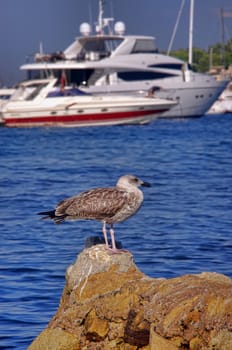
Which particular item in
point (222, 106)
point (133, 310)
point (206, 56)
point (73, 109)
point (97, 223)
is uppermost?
point (133, 310)

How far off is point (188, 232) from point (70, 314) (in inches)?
404

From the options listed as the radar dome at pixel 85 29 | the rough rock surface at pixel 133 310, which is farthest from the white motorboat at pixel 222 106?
the rough rock surface at pixel 133 310

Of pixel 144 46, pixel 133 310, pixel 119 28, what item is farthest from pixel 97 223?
pixel 119 28

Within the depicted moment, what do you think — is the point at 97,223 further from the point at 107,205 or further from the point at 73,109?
the point at 73,109

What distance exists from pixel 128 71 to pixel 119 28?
23.9ft

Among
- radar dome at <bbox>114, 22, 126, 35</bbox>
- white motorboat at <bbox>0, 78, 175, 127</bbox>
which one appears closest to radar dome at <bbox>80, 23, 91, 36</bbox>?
radar dome at <bbox>114, 22, 126, 35</bbox>

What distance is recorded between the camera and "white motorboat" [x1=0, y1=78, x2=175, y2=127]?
6127 centimetres

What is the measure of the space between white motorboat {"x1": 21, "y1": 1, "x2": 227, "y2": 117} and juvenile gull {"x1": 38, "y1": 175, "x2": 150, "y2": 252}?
6009 centimetres

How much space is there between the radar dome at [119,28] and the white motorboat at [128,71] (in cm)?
22

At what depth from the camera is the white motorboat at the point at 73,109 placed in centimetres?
6127

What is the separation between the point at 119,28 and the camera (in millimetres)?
81000

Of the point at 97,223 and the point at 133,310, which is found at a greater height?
the point at 133,310

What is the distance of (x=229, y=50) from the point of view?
170 m

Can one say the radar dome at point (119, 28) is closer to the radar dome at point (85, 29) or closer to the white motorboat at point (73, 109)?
the radar dome at point (85, 29)
